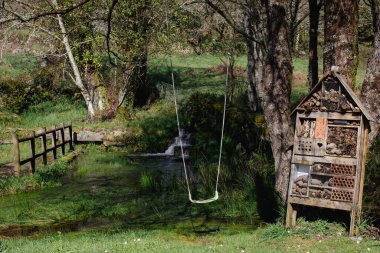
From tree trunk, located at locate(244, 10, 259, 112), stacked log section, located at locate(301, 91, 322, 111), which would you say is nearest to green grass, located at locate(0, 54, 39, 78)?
tree trunk, located at locate(244, 10, 259, 112)

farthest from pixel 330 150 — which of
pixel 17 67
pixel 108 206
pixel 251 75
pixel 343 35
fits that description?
pixel 17 67

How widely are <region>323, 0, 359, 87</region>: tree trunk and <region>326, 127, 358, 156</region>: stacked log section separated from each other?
3.04 ft

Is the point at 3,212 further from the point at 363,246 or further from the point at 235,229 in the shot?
the point at 363,246

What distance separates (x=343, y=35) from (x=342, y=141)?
1.78 metres

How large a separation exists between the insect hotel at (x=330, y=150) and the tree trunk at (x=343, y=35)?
626mm

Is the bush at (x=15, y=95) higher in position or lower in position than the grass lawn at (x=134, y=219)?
higher

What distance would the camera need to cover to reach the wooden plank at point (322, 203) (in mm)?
7949

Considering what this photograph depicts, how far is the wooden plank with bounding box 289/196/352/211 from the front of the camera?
26.1 ft

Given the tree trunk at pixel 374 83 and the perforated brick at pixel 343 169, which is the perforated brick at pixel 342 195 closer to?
the perforated brick at pixel 343 169

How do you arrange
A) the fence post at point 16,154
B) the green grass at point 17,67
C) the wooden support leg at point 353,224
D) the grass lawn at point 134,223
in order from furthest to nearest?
the green grass at point 17,67
the fence post at point 16,154
the wooden support leg at point 353,224
the grass lawn at point 134,223

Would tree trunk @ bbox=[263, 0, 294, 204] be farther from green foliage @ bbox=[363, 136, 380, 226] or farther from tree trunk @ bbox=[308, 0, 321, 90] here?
tree trunk @ bbox=[308, 0, 321, 90]

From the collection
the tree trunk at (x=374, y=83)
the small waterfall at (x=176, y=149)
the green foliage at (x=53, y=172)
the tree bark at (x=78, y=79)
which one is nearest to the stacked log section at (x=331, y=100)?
the tree trunk at (x=374, y=83)

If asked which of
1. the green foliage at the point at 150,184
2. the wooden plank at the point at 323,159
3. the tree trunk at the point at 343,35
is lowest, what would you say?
the green foliage at the point at 150,184

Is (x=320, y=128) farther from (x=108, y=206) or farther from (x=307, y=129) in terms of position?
(x=108, y=206)
